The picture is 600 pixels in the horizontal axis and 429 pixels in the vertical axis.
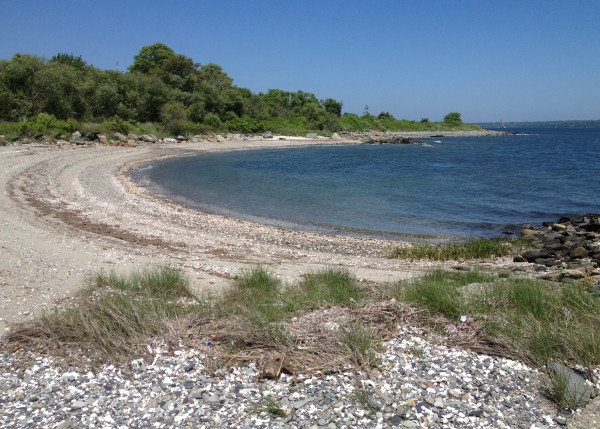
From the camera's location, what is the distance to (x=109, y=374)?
6535 mm

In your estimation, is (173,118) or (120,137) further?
(173,118)

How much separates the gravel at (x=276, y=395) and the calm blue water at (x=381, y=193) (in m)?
14.0

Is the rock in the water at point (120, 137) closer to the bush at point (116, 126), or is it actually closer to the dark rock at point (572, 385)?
the bush at point (116, 126)

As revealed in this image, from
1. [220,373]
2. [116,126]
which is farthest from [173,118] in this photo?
[220,373]

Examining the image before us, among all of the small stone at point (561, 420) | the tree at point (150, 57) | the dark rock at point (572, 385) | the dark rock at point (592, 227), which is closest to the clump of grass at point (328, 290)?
the dark rock at point (572, 385)

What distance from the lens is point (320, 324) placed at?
7.66 meters

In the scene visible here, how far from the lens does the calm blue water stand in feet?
75.9

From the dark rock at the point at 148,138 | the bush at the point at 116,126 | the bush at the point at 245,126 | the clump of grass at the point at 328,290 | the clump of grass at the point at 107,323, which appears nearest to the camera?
the clump of grass at the point at 107,323

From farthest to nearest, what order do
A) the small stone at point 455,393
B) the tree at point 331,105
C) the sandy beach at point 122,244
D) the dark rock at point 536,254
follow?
the tree at point 331,105 → the dark rock at point 536,254 → the sandy beach at point 122,244 → the small stone at point 455,393

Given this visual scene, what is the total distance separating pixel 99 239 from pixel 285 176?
2524cm

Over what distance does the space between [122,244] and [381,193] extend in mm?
19666

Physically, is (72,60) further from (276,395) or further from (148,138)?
(276,395)

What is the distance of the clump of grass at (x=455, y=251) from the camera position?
53.2 ft

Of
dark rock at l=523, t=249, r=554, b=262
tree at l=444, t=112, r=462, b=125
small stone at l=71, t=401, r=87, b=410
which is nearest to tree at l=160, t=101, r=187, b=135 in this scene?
dark rock at l=523, t=249, r=554, b=262
